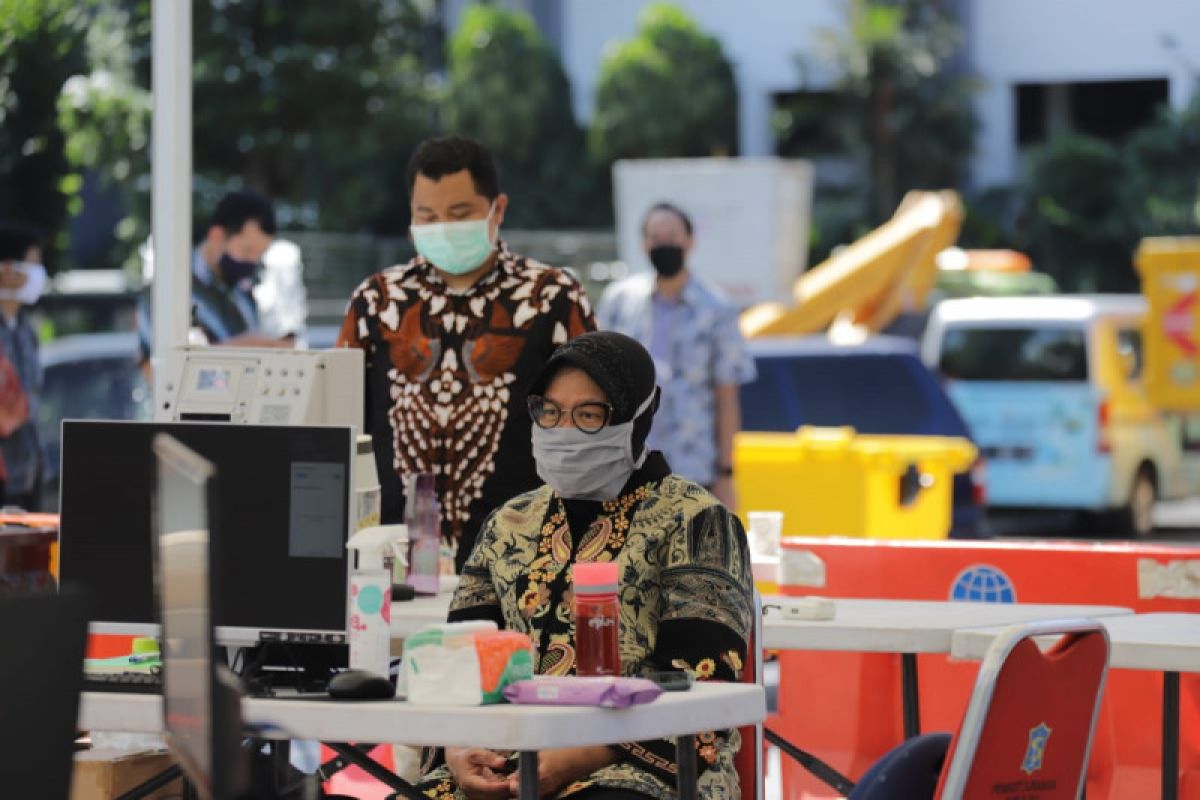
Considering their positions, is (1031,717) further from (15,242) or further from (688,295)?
(15,242)

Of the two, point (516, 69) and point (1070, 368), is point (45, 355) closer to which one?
point (1070, 368)

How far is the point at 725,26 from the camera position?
51594 mm

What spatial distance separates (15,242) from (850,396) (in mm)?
5733

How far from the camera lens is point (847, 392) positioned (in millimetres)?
14578

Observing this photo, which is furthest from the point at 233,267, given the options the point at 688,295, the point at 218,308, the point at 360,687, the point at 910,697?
the point at 360,687

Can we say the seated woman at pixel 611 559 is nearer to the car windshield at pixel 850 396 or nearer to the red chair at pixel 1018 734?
the red chair at pixel 1018 734

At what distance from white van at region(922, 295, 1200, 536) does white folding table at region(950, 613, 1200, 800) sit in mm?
11315

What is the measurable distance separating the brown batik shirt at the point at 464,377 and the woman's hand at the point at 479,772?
5.24ft

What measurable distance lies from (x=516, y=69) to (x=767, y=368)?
122 ft

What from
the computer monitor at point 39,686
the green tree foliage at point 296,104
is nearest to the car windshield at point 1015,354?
the green tree foliage at point 296,104

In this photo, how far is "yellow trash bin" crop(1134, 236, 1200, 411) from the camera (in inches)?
754

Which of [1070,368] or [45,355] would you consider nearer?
[45,355]

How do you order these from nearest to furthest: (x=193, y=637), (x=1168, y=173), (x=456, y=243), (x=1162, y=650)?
(x=193, y=637), (x=1162, y=650), (x=456, y=243), (x=1168, y=173)

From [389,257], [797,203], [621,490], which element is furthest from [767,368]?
[389,257]
